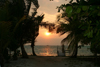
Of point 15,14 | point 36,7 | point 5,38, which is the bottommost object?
point 5,38

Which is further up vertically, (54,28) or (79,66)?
(54,28)

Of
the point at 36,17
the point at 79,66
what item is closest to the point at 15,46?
the point at 36,17

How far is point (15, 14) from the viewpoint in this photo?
12656 mm

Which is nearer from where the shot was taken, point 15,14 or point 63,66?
point 63,66

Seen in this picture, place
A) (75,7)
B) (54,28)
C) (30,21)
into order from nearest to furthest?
(75,7), (30,21), (54,28)

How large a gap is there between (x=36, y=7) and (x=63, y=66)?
851 centimetres

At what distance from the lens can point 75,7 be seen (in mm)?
2439

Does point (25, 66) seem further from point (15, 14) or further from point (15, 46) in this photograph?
point (15, 14)

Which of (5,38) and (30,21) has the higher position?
(30,21)

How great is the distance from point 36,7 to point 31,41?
201 inches

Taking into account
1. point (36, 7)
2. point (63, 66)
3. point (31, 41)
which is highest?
point (36, 7)

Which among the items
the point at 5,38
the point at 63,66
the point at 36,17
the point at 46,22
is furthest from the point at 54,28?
the point at 5,38

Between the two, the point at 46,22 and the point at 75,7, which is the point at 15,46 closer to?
the point at 46,22

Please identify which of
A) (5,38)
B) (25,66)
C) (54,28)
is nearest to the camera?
(5,38)
